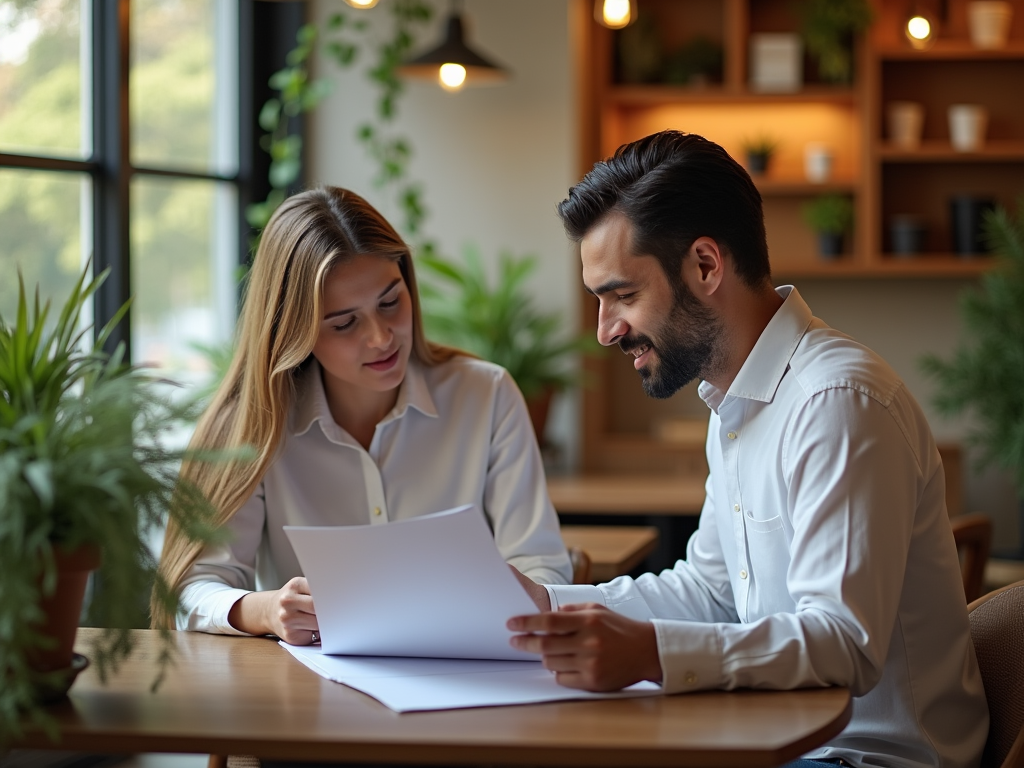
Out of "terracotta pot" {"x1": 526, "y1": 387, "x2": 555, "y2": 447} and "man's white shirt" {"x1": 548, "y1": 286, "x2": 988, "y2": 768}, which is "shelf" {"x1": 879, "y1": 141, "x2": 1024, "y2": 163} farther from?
"man's white shirt" {"x1": 548, "y1": 286, "x2": 988, "y2": 768}

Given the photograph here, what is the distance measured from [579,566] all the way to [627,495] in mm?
1635

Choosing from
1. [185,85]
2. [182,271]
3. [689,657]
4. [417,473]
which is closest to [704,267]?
[689,657]

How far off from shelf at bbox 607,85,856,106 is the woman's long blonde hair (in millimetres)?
2688

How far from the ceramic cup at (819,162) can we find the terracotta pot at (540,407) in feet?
4.47

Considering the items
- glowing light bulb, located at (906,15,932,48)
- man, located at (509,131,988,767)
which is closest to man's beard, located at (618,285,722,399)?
man, located at (509,131,988,767)

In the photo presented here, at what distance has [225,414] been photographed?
2178mm

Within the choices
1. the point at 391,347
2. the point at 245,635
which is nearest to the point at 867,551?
the point at 245,635

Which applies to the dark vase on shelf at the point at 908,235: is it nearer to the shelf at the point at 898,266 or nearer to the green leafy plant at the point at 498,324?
the shelf at the point at 898,266

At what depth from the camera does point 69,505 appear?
1256mm

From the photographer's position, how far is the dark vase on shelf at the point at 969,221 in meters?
4.57

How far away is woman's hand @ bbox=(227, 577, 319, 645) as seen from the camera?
1.63 metres

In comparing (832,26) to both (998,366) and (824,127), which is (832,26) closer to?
(824,127)

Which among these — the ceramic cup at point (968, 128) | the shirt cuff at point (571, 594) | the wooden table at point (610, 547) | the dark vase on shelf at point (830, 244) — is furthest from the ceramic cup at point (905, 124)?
the shirt cuff at point (571, 594)

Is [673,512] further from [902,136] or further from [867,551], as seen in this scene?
[867,551]
